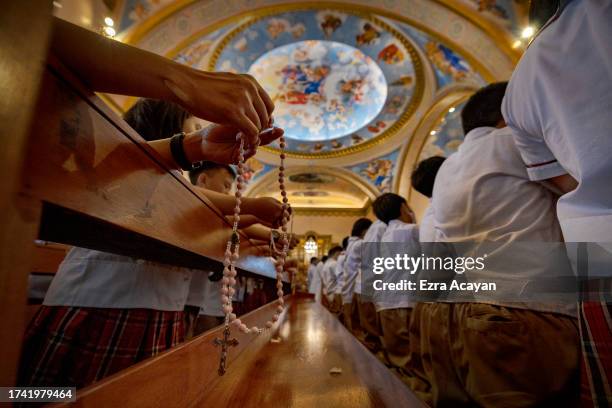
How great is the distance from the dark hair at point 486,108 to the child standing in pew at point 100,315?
114 centimetres

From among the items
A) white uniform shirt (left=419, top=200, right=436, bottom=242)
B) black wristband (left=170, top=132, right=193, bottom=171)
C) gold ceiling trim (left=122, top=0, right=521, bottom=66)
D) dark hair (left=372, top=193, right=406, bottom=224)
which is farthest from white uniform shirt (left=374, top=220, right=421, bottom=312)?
gold ceiling trim (left=122, top=0, right=521, bottom=66)

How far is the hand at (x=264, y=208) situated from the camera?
3.35 feet

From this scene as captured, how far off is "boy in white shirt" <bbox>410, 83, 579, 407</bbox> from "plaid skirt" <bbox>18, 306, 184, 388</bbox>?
4.01 feet

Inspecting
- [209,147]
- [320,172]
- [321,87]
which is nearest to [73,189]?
[209,147]

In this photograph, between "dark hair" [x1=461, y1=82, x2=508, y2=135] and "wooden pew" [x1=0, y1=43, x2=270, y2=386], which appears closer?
"wooden pew" [x1=0, y1=43, x2=270, y2=386]

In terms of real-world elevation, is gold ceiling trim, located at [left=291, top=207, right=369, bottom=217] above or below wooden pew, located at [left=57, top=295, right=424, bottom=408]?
above

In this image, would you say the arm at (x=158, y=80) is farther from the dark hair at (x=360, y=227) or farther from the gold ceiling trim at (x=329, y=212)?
the gold ceiling trim at (x=329, y=212)

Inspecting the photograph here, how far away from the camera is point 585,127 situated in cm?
67

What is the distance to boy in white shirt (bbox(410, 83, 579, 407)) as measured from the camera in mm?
1017

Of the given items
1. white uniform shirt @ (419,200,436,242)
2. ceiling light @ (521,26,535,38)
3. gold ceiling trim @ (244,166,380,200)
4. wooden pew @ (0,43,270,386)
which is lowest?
wooden pew @ (0,43,270,386)

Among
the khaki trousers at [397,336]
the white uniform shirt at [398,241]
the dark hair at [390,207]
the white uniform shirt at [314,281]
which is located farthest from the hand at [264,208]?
the white uniform shirt at [314,281]

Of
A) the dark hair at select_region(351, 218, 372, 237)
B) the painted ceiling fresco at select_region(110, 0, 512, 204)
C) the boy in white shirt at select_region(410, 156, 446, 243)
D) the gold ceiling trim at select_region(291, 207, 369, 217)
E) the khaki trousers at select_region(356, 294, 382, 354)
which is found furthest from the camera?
the gold ceiling trim at select_region(291, 207, 369, 217)

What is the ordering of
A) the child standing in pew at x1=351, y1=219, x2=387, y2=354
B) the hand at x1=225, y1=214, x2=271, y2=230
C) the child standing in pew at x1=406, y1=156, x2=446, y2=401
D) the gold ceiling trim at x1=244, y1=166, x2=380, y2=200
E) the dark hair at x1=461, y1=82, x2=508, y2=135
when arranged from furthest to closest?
the gold ceiling trim at x1=244, y1=166, x2=380, y2=200 → the child standing in pew at x1=351, y1=219, x2=387, y2=354 → the child standing in pew at x1=406, y1=156, x2=446, y2=401 → the dark hair at x1=461, y1=82, x2=508, y2=135 → the hand at x1=225, y1=214, x2=271, y2=230

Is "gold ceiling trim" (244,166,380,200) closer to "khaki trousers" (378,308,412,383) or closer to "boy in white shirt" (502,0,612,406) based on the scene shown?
"khaki trousers" (378,308,412,383)
